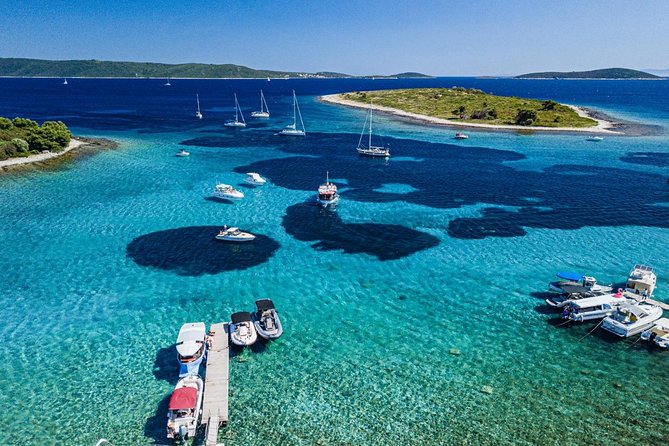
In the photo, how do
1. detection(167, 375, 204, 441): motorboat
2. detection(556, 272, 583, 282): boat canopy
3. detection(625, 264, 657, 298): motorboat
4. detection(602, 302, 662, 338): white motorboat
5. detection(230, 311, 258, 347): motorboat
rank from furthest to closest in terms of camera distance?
detection(556, 272, 583, 282): boat canopy < detection(625, 264, 657, 298): motorboat < detection(602, 302, 662, 338): white motorboat < detection(230, 311, 258, 347): motorboat < detection(167, 375, 204, 441): motorboat

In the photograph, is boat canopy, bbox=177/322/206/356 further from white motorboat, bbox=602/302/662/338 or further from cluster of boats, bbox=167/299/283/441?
white motorboat, bbox=602/302/662/338

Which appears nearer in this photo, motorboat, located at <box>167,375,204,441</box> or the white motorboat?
motorboat, located at <box>167,375,204,441</box>

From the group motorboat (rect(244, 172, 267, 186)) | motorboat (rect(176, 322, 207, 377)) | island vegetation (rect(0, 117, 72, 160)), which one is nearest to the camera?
motorboat (rect(176, 322, 207, 377))

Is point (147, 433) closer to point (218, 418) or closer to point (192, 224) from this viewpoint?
point (218, 418)

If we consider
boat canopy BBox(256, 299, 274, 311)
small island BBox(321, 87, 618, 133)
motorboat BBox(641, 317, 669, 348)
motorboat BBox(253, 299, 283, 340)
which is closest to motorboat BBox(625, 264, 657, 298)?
motorboat BBox(641, 317, 669, 348)

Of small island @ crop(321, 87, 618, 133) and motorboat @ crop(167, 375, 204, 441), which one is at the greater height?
small island @ crop(321, 87, 618, 133)

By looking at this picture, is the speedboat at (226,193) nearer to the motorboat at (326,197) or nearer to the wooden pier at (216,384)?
the motorboat at (326,197)

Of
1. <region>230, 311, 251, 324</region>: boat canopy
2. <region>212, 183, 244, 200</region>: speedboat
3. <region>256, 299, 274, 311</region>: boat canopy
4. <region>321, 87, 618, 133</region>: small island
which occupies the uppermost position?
<region>321, 87, 618, 133</region>: small island
